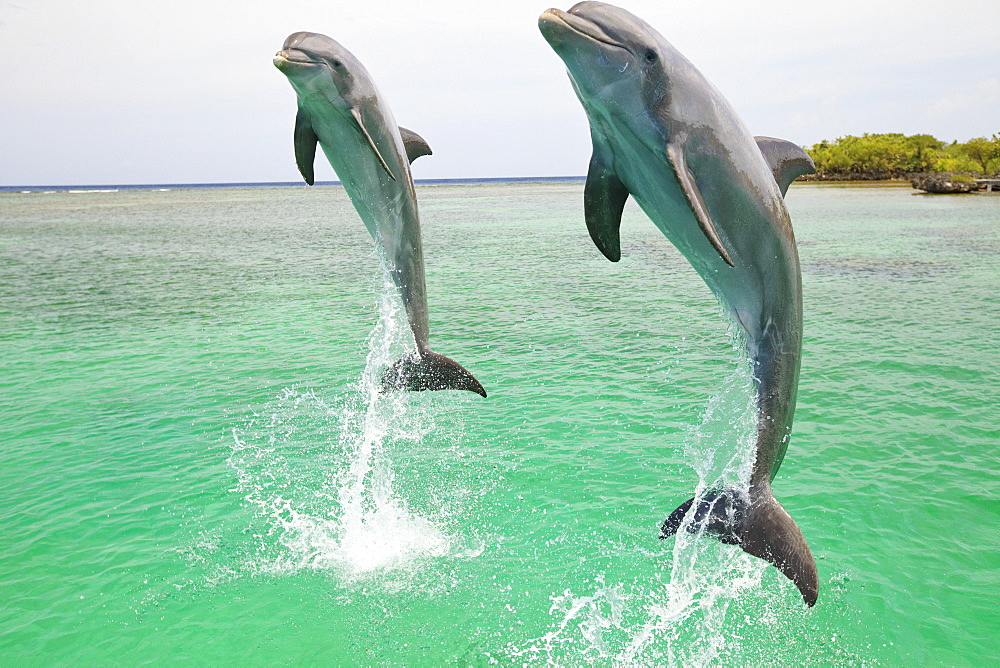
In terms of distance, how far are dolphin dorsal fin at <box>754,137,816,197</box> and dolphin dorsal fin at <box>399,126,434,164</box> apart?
338 centimetres

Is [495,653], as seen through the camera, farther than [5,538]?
No

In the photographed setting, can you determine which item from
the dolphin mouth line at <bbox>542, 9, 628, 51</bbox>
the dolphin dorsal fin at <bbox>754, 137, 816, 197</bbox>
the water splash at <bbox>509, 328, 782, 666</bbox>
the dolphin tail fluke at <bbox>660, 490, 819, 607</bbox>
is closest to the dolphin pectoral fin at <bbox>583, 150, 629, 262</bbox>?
the dolphin mouth line at <bbox>542, 9, 628, 51</bbox>

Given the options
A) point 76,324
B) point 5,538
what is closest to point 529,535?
point 5,538

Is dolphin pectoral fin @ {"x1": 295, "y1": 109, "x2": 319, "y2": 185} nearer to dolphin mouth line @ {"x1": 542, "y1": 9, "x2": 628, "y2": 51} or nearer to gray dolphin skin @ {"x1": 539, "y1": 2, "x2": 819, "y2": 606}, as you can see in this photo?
gray dolphin skin @ {"x1": 539, "y1": 2, "x2": 819, "y2": 606}

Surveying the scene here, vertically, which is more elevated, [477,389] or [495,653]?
[477,389]

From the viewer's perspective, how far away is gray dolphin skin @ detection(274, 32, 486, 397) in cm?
555

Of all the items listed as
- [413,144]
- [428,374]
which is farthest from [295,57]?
[428,374]

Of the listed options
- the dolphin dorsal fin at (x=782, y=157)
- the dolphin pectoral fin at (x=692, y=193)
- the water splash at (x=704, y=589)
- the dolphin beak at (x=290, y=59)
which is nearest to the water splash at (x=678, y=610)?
the water splash at (x=704, y=589)

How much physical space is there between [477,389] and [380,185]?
74.0 inches

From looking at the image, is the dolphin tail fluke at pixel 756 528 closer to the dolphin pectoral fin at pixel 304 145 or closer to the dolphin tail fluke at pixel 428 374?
the dolphin tail fluke at pixel 428 374

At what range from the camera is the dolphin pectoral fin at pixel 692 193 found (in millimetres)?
3373

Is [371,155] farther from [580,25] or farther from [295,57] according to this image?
[580,25]

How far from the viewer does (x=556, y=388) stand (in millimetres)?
11297

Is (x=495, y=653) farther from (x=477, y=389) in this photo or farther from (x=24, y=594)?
(x=24, y=594)
